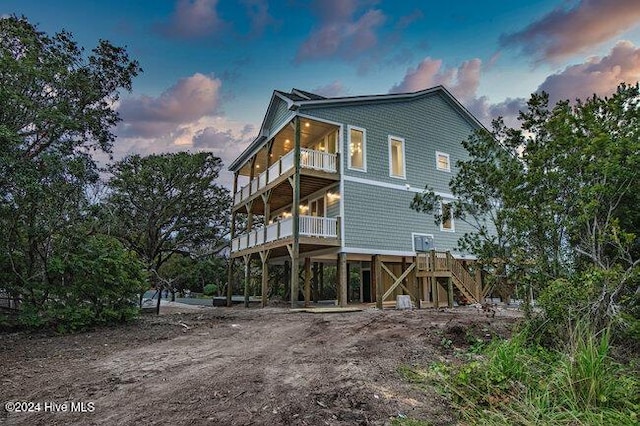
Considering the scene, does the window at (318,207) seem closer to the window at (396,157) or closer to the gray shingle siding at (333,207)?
the gray shingle siding at (333,207)

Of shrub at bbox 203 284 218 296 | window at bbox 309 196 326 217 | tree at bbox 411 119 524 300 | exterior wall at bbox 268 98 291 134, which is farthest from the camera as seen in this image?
shrub at bbox 203 284 218 296

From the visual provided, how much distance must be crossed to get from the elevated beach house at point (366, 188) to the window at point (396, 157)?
5 centimetres

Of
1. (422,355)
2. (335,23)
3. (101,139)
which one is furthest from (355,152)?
(422,355)

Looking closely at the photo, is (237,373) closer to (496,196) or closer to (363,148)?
(496,196)

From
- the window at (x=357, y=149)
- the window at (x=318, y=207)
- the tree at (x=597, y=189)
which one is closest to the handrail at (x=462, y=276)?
the window at (x=357, y=149)

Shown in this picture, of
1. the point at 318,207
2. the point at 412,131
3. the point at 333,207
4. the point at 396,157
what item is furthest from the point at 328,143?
the point at 412,131

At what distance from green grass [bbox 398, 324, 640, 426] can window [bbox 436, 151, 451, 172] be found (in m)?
14.3

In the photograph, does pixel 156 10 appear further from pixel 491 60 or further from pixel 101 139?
pixel 491 60

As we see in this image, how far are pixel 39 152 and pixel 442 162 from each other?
1630 centimetres

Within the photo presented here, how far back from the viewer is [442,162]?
1773 centimetres

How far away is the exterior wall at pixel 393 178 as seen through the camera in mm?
14812

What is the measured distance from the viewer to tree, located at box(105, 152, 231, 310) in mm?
20891

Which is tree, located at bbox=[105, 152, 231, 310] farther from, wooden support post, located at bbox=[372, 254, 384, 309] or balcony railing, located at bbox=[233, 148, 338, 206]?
wooden support post, located at bbox=[372, 254, 384, 309]

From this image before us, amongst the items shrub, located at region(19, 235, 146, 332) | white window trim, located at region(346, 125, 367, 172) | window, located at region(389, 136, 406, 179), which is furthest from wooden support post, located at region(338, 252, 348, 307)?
shrub, located at region(19, 235, 146, 332)
